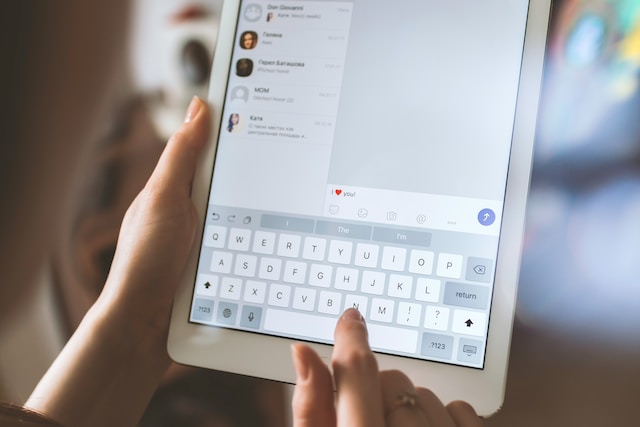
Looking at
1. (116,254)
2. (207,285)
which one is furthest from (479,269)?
(116,254)

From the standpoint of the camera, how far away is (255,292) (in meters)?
0.51

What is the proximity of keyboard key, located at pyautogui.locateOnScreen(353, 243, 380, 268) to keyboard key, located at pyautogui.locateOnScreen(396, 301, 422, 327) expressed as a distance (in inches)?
1.6

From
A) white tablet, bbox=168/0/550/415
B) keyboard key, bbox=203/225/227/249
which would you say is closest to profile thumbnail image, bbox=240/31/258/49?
white tablet, bbox=168/0/550/415

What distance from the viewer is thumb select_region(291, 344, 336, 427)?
39 centimetres

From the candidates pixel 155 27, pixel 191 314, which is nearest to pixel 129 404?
pixel 191 314

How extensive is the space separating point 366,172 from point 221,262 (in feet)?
0.48

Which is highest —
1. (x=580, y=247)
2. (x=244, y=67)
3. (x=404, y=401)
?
(x=244, y=67)

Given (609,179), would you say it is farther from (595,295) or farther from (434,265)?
(434,265)

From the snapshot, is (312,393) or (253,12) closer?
(312,393)

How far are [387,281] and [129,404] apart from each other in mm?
269

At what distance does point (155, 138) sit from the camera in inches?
26.8

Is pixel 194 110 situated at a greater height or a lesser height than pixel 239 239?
greater

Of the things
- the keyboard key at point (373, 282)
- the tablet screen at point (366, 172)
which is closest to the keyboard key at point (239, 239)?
the tablet screen at point (366, 172)

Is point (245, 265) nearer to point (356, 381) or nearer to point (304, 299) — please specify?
point (304, 299)
